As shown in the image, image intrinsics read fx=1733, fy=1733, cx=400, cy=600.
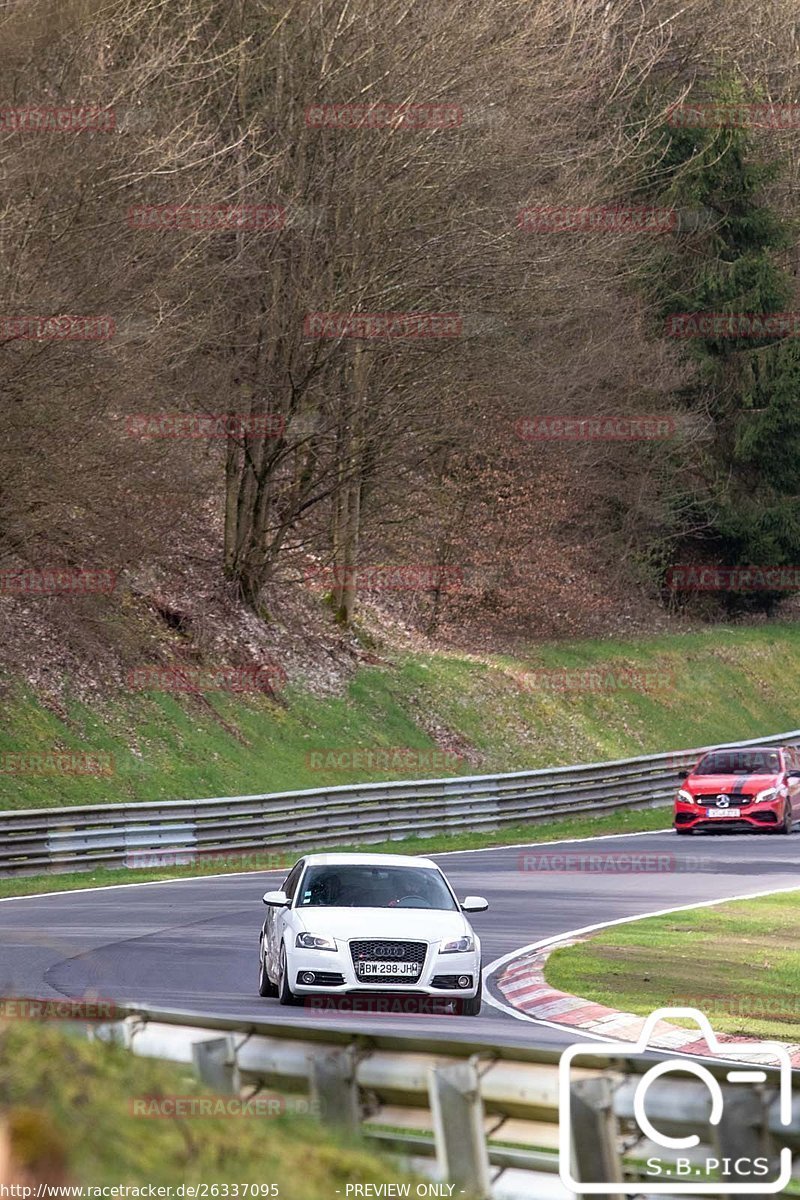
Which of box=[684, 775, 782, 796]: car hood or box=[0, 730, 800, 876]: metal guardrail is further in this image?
box=[684, 775, 782, 796]: car hood

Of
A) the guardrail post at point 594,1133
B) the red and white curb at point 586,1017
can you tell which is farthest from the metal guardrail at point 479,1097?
the red and white curb at point 586,1017

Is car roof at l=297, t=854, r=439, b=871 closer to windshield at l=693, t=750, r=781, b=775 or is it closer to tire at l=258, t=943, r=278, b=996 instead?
tire at l=258, t=943, r=278, b=996

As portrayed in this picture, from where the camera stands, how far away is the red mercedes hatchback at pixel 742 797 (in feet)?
103

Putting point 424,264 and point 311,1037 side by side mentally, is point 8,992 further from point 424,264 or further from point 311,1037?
point 424,264

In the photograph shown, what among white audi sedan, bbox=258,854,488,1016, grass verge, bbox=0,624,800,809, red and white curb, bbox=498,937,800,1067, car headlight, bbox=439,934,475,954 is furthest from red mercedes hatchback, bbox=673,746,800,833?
car headlight, bbox=439,934,475,954

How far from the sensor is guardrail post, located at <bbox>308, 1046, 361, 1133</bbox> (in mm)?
5258

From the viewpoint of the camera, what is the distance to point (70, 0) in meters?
29.6

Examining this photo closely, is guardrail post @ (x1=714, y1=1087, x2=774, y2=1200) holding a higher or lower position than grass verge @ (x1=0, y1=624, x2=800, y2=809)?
higher

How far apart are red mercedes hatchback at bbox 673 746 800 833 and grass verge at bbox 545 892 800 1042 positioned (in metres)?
10.4

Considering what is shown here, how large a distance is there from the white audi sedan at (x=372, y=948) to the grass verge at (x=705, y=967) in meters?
1.27

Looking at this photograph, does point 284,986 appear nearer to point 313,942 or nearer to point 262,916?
point 313,942

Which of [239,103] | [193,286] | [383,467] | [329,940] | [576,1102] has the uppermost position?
[239,103]

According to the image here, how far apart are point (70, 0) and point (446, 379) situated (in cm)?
1178

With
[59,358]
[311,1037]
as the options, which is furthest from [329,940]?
[59,358]
